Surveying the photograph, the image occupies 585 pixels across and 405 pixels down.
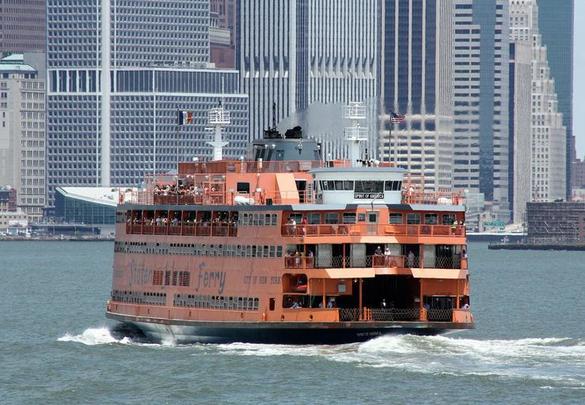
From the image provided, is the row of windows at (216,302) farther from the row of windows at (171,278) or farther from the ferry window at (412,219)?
the ferry window at (412,219)

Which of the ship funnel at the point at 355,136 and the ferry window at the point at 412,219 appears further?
the ship funnel at the point at 355,136

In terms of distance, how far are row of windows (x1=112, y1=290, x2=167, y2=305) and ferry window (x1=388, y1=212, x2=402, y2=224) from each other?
937 cm

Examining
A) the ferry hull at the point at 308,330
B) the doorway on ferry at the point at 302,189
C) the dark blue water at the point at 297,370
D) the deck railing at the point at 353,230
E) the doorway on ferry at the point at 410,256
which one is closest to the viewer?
the dark blue water at the point at 297,370

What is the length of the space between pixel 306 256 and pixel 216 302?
14.9 feet

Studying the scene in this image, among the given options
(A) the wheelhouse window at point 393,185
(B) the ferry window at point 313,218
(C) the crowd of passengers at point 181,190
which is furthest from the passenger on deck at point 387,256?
(C) the crowd of passengers at point 181,190

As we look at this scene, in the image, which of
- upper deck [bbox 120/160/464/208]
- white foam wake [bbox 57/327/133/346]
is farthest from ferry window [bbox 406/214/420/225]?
white foam wake [bbox 57/327/133/346]

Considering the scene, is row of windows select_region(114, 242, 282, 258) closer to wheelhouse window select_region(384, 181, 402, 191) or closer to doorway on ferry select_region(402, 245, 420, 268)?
doorway on ferry select_region(402, 245, 420, 268)

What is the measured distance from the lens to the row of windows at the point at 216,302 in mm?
73562

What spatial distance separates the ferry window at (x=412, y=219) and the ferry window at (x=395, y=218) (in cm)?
27

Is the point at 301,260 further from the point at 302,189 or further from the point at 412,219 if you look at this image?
the point at 302,189

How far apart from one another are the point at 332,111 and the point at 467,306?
107 feet

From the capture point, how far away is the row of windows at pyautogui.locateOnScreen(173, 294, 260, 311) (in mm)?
73562

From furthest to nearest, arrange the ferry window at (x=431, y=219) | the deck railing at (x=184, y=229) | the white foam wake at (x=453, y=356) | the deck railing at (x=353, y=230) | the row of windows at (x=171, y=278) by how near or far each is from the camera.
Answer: the row of windows at (x=171, y=278)
the deck railing at (x=184, y=229)
the ferry window at (x=431, y=219)
the deck railing at (x=353, y=230)
the white foam wake at (x=453, y=356)

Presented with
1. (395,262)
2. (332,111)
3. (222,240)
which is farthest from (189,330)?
(332,111)
